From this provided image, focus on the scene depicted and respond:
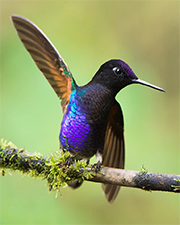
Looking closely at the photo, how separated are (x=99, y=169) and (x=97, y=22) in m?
3.04

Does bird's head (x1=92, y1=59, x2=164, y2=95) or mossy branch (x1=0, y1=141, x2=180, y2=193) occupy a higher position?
bird's head (x1=92, y1=59, x2=164, y2=95)

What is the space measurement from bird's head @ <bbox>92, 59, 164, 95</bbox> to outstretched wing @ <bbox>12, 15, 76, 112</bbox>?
0.83 feet

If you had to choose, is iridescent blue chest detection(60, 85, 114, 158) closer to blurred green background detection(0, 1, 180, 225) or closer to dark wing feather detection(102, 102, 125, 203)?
dark wing feather detection(102, 102, 125, 203)

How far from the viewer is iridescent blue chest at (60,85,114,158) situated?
2.49 metres

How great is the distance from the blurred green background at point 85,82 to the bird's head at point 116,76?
44.1 inches

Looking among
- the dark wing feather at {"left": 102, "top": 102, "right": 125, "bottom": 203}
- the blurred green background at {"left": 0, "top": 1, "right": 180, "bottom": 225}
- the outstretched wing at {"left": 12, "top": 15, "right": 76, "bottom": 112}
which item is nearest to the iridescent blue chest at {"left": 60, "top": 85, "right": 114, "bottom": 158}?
the outstretched wing at {"left": 12, "top": 15, "right": 76, "bottom": 112}

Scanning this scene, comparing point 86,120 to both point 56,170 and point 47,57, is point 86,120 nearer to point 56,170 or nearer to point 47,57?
point 56,170

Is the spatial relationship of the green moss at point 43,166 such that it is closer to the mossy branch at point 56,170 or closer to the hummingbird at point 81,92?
the mossy branch at point 56,170

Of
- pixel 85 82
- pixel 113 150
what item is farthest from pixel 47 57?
pixel 85 82

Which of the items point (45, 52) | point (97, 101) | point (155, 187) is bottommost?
point (155, 187)

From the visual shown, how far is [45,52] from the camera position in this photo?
8.80 feet

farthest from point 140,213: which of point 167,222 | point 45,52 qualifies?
point 45,52

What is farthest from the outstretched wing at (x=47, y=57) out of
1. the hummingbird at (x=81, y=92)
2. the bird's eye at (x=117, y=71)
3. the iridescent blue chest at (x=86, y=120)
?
the bird's eye at (x=117, y=71)

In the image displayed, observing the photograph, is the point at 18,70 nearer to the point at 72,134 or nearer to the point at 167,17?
the point at 72,134
